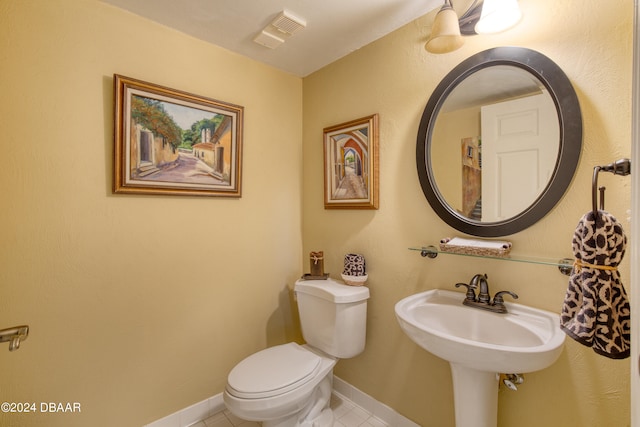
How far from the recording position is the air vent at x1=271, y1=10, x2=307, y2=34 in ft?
4.96

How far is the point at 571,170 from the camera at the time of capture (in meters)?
1.08

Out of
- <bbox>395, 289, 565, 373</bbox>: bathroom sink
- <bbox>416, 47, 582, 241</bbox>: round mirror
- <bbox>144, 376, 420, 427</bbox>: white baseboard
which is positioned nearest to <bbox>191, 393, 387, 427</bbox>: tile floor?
<bbox>144, 376, 420, 427</bbox>: white baseboard

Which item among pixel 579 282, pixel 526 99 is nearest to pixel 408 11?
pixel 526 99

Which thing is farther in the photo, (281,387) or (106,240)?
(106,240)

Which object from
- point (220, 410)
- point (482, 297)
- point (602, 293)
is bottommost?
point (220, 410)

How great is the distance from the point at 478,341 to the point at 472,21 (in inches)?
54.7

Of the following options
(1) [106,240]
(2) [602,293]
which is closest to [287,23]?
(1) [106,240]

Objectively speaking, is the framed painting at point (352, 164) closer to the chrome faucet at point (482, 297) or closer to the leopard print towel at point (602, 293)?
the chrome faucet at point (482, 297)

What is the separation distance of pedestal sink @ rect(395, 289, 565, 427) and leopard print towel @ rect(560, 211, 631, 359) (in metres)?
0.18

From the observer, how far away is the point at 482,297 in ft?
4.12

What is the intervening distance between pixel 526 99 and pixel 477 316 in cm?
92

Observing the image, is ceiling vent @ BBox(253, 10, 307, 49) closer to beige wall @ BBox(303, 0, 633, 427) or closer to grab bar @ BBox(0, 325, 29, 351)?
beige wall @ BBox(303, 0, 633, 427)

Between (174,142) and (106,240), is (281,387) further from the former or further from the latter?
(174,142)

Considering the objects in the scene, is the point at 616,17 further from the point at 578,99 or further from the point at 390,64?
the point at 390,64
